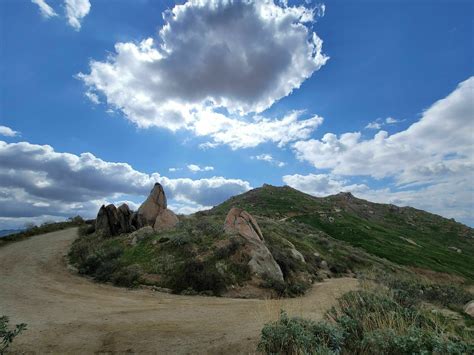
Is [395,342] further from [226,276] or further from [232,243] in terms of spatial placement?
[232,243]

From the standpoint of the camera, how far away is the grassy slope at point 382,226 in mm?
59938

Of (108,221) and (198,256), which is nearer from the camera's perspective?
(198,256)

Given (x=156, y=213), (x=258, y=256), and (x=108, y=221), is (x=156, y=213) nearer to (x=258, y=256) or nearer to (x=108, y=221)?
(x=108, y=221)

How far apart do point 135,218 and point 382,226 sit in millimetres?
93100

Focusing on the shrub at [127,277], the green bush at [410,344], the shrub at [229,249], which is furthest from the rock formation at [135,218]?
the green bush at [410,344]

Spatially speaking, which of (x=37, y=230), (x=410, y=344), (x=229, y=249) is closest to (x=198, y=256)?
(x=229, y=249)

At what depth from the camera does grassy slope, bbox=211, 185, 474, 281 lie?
5994 cm

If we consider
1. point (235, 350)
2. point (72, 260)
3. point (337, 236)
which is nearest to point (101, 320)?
point (235, 350)

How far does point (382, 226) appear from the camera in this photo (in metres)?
103

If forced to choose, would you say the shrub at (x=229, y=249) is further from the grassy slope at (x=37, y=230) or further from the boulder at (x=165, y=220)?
the grassy slope at (x=37, y=230)

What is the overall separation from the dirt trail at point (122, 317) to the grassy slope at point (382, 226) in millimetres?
49492

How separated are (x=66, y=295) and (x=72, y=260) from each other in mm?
9839

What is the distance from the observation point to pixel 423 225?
11788 cm

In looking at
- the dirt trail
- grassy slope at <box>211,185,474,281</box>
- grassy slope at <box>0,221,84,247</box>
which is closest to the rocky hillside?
the dirt trail
